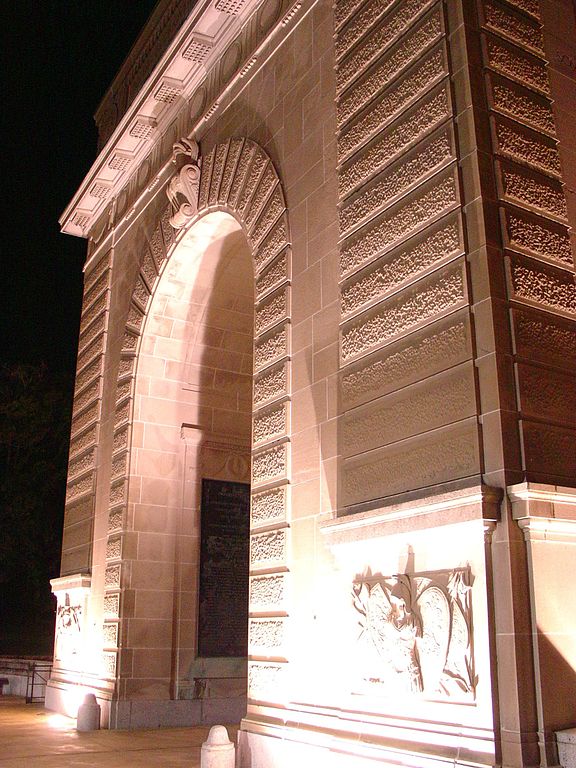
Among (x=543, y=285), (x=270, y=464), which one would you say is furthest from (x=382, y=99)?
(x=270, y=464)

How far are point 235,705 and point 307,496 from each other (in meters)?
6.74

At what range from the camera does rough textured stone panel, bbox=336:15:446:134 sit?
8.80 metres

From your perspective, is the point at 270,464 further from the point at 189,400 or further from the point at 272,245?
the point at 189,400

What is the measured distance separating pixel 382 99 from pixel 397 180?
4.11 ft

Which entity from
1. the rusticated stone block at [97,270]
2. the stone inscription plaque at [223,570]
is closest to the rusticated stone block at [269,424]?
the stone inscription plaque at [223,570]

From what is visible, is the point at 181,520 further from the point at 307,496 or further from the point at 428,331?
the point at 428,331

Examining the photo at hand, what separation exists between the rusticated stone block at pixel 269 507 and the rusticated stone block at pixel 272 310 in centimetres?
231

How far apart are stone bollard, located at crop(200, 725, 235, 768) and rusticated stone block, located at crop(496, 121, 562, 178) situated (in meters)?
6.82

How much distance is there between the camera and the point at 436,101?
8.54m

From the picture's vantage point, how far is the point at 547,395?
289 inches

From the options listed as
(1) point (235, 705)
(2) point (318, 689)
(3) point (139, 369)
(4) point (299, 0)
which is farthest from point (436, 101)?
(1) point (235, 705)

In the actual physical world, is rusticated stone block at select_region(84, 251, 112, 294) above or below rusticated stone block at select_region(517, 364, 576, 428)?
above

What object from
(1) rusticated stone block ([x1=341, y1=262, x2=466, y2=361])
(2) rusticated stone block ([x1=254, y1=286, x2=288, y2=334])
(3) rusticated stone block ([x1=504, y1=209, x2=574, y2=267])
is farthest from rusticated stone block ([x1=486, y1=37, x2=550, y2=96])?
(2) rusticated stone block ([x1=254, y1=286, x2=288, y2=334])

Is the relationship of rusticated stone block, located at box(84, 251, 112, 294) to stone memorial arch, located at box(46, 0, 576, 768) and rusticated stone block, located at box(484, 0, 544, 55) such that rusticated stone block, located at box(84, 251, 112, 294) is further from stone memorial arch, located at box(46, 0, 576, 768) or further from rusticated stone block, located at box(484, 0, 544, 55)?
rusticated stone block, located at box(484, 0, 544, 55)
